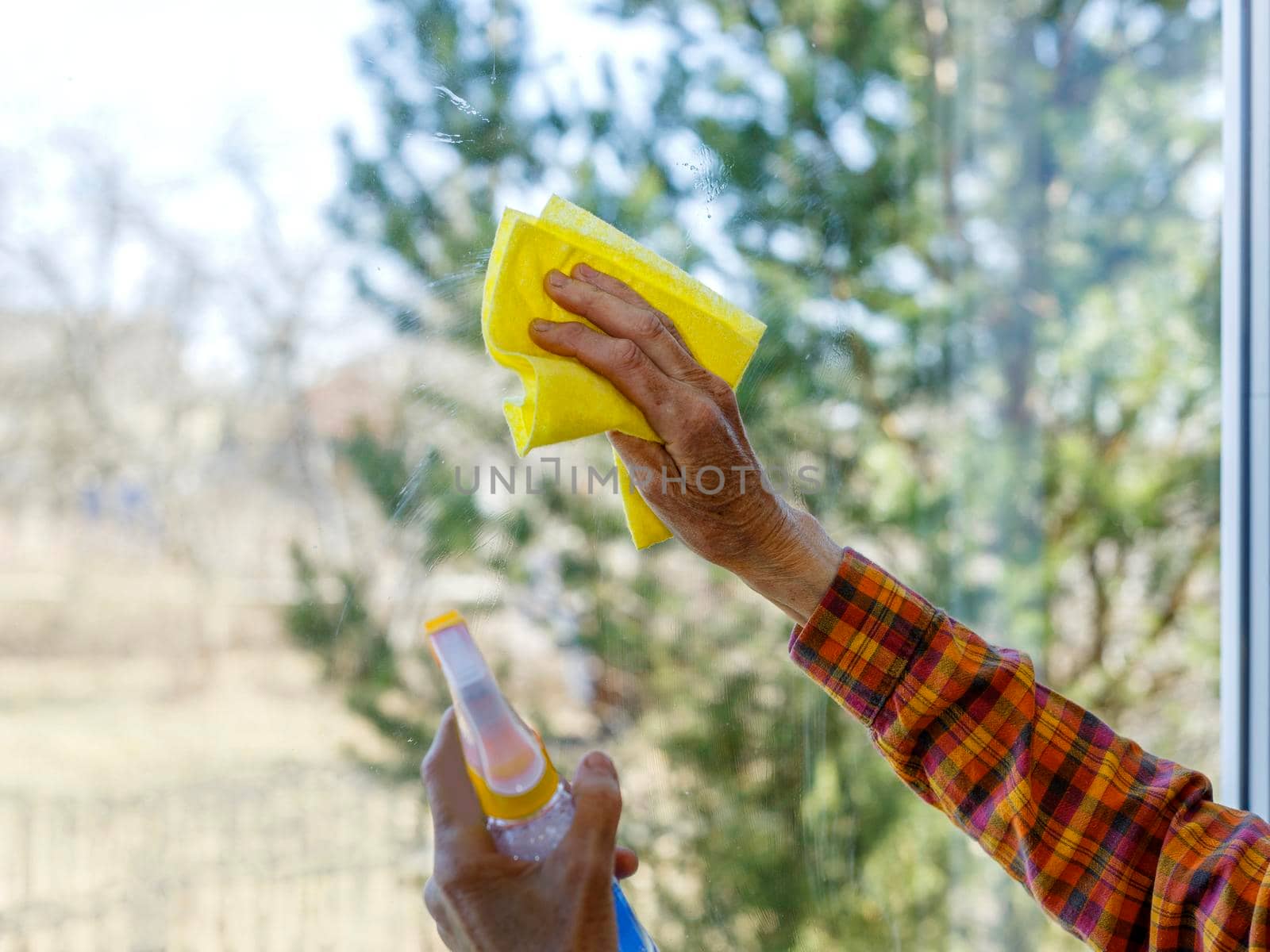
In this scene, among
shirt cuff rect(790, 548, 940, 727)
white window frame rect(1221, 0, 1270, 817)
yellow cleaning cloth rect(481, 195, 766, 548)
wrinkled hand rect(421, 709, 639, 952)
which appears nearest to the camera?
wrinkled hand rect(421, 709, 639, 952)

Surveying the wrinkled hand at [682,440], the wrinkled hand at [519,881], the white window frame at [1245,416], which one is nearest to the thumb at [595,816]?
the wrinkled hand at [519,881]

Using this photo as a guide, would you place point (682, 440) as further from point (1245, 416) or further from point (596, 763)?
point (1245, 416)

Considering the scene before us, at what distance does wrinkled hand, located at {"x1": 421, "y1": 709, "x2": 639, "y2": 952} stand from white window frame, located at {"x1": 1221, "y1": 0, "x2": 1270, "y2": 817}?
85cm

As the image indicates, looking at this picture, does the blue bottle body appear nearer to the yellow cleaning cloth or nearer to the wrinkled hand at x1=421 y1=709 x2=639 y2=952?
the wrinkled hand at x1=421 y1=709 x2=639 y2=952

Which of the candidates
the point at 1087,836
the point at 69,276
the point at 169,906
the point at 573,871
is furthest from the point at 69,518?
the point at 1087,836

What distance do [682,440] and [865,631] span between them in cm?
19

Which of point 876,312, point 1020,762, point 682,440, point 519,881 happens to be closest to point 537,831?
point 519,881

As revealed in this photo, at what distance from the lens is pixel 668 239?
68cm

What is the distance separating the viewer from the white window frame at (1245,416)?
0.93 metres

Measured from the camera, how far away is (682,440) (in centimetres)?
50

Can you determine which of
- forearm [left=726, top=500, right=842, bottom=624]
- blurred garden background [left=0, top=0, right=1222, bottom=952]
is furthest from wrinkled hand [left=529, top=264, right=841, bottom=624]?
blurred garden background [left=0, top=0, right=1222, bottom=952]

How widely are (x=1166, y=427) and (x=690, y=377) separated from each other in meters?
0.74

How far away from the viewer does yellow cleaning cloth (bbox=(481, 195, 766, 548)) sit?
1.59ft

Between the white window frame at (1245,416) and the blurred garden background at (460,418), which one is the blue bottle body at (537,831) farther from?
the white window frame at (1245,416)
